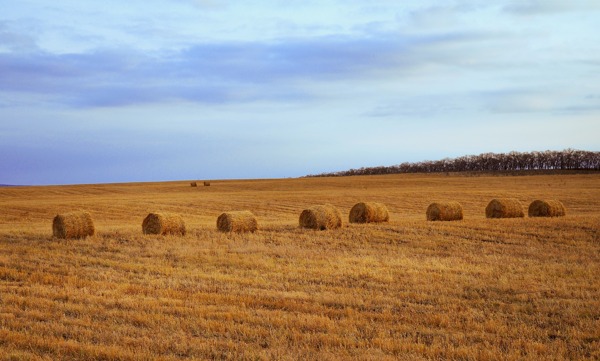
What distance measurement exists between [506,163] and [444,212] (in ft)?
334

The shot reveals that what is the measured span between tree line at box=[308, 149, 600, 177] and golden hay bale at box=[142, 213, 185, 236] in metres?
97.0

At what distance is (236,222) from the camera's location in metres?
21.6

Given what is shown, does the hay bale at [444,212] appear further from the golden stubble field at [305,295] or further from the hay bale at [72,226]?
the hay bale at [72,226]

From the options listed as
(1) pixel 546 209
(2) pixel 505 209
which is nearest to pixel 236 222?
(2) pixel 505 209

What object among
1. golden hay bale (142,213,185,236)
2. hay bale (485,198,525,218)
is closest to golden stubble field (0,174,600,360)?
golden hay bale (142,213,185,236)

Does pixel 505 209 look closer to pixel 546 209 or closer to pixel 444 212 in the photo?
pixel 546 209

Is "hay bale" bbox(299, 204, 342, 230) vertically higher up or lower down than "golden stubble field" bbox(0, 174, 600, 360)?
higher up

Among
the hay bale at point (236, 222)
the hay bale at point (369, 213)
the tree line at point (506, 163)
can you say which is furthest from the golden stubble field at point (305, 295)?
the tree line at point (506, 163)

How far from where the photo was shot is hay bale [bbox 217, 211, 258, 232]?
21.5m

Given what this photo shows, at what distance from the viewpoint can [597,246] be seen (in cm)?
1761

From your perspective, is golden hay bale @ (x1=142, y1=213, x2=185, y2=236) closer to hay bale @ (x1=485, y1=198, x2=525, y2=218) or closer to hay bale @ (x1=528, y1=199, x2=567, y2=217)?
hay bale @ (x1=485, y1=198, x2=525, y2=218)

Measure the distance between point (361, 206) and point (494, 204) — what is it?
619 centimetres

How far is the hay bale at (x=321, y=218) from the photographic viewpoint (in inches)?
878

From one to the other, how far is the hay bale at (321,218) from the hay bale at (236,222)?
2.00 m
